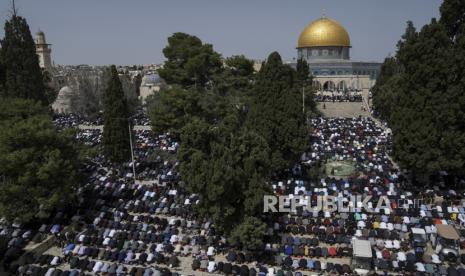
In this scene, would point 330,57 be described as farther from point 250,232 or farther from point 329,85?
point 250,232

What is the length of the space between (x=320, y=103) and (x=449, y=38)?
30749 millimetres

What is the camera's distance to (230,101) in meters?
30.8

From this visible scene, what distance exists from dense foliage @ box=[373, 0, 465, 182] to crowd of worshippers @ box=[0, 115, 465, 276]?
229 cm

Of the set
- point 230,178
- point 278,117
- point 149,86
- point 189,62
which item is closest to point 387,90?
point 278,117

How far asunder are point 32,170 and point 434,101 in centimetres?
2219

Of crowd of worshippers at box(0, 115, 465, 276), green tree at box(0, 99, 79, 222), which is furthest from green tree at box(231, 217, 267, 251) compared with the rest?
green tree at box(0, 99, 79, 222)

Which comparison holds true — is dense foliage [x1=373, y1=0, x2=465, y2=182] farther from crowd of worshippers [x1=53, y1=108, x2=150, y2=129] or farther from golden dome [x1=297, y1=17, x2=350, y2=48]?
golden dome [x1=297, y1=17, x2=350, y2=48]

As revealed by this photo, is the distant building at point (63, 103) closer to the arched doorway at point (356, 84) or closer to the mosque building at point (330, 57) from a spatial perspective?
the mosque building at point (330, 57)

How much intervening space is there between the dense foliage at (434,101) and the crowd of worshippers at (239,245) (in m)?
2.29

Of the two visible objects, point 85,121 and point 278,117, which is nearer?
point 278,117

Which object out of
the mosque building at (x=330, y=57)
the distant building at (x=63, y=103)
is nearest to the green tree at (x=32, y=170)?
the distant building at (x=63, y=103)

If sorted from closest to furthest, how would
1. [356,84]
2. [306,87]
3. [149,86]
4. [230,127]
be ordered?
1. [230,127]
2. [306,87]
3. [149,86]
4. [356,84]

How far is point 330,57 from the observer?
7081 centimetres

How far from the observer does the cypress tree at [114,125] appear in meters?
26.0
